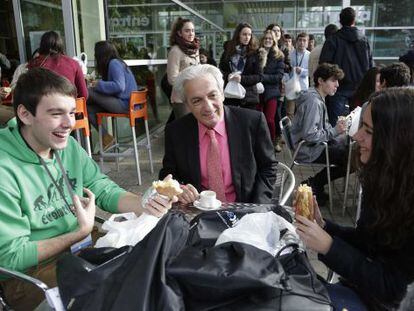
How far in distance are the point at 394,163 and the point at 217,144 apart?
114cm

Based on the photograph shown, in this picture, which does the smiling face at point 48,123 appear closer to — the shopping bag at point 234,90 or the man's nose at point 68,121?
the man's nose at point 68,121

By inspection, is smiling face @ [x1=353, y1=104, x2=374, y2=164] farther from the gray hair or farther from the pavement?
the pavement

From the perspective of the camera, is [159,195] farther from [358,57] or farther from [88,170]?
[358,57]

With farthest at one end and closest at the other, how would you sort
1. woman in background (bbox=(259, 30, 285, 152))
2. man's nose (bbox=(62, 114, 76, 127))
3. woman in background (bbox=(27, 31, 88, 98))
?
woman in background (bbox=(259, 30, 285, 152)) < woman in background (bbox=(27, 31, 88, 98)) < man's nose (bbox=(62, 114, 76, 127))

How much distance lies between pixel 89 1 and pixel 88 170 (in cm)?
424

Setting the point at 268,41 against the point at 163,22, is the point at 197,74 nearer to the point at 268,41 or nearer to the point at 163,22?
the point at 268,41

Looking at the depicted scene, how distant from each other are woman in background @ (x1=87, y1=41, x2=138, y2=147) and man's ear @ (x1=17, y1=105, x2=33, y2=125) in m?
3.07

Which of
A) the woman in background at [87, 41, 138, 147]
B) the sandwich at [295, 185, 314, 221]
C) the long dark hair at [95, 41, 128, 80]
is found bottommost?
the sandwich at [295, 185, 314, 221]

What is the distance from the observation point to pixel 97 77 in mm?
5773

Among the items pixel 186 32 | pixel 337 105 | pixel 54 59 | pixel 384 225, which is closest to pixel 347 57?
pixel 337 105

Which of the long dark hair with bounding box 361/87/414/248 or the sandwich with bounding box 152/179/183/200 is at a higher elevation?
the long dark hair with bounding box 361/87/414/248

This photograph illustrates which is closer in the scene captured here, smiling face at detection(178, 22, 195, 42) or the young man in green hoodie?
the young man in green hoodie

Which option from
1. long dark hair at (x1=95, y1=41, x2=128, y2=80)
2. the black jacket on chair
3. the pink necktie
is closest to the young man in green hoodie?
the pink necktie

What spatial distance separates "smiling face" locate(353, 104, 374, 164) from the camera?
152cm
